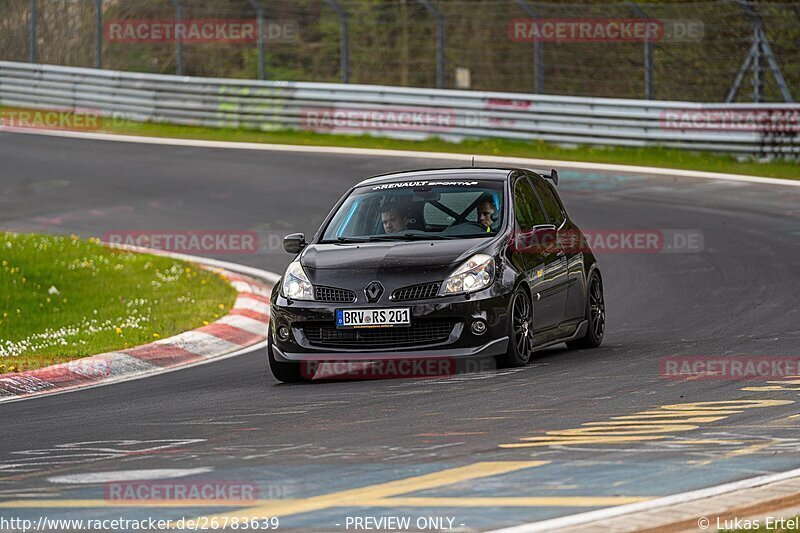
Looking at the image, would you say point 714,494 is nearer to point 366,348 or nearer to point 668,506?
point 668,506

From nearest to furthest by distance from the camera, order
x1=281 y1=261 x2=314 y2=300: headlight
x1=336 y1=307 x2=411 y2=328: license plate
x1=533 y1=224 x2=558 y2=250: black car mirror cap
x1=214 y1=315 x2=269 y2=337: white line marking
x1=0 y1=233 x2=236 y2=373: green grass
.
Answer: x1=336 y1=307 x2=411 y2=328: license plate
x1=281 y1=261 x2=314 y2=300: headlight
x1=533 y1=224 x2=558 y2=250: black car mirror cap
x1=0 y1=233 x2=236 y2=373: green grass
x1=214 y1=315 x2=269 y2=337: white line marking

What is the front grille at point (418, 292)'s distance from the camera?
1010 centimetres

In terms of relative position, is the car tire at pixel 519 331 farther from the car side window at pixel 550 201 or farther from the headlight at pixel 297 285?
the car side window at pixel 550 201

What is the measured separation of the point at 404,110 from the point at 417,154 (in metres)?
2.90

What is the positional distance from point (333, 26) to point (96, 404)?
2483 centimetres

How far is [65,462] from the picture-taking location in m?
7.27

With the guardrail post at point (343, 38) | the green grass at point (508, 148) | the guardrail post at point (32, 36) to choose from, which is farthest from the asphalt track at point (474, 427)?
the guardrail post at point (32, 36)

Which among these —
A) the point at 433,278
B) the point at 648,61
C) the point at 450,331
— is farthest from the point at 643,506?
the point at 648,61

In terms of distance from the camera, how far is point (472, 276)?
10.2m

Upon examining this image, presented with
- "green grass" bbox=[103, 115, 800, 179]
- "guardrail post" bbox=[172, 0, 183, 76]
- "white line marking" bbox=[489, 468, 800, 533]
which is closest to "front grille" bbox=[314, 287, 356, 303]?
"white line marking" bbox=[489, 468, 800, 533]

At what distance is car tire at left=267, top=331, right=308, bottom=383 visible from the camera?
34.6 feet

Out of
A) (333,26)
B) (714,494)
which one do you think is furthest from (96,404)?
(333,26)

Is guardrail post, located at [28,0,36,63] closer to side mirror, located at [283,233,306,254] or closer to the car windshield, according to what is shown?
the car windshield

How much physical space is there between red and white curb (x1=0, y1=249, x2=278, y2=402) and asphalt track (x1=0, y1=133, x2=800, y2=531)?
19.4 inches
